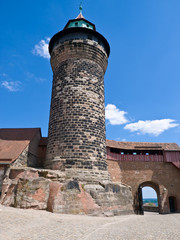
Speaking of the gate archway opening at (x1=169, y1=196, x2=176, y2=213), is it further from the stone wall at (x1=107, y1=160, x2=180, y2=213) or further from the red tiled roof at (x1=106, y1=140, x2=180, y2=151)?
the red tiled roof at (x1=106, y1=140, x2=180, y2=151)

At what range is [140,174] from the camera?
17.5 m

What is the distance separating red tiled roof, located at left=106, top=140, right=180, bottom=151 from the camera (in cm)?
1833

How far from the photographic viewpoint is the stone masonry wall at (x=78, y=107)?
9.75 m

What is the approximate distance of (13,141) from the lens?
37.5 ft

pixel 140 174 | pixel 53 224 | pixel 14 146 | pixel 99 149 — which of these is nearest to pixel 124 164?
pixel 140 174

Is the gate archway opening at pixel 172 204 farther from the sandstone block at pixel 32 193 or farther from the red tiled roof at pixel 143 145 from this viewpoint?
the sandstone block at pixel 32 193

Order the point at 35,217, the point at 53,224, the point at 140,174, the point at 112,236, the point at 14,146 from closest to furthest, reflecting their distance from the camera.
A: the point at 112,236, the point at 53,224, the point at 35,217, the point at 14,146, the point at 140,174

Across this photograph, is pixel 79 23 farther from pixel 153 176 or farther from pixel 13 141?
pixel 153 176

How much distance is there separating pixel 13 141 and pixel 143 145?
1300 cm

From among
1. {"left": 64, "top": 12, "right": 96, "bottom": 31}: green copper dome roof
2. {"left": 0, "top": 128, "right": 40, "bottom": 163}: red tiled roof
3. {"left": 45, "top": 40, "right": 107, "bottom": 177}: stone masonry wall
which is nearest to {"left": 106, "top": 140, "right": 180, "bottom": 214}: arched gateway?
{"left": 45, "top": 40, "right": 107, "bottom": 177}: stone masonry wall

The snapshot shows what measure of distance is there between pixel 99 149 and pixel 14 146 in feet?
16.6

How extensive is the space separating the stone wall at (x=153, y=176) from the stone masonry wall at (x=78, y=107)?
745 centimetres

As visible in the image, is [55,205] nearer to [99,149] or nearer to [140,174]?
[99,149]

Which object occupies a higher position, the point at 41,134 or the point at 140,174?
the point at 41,134
